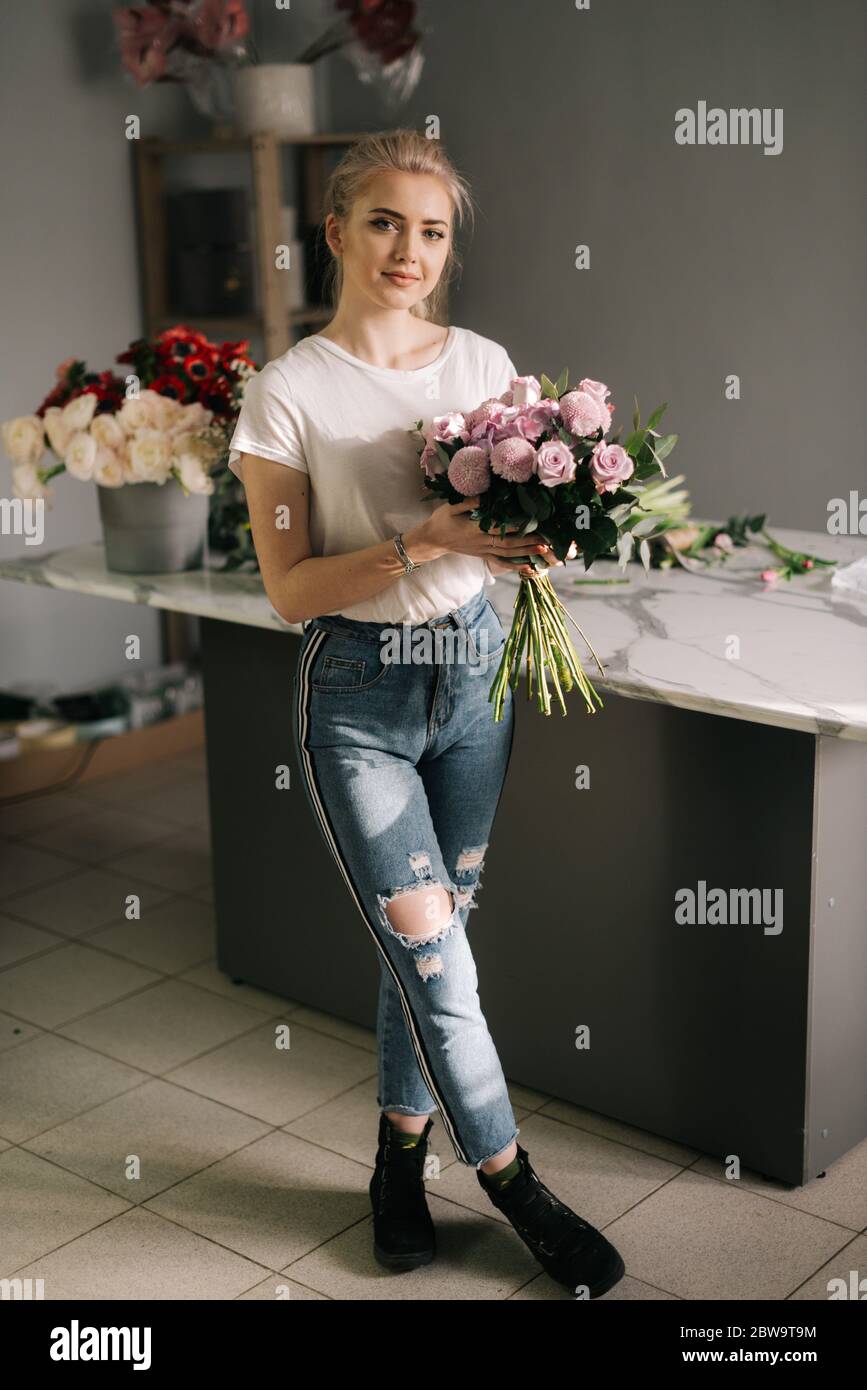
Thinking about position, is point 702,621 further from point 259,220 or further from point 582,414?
point 259,220

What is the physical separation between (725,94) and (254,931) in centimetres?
255

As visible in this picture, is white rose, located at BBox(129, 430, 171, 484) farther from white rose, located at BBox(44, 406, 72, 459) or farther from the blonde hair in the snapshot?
the blonde hair

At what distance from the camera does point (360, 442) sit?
2.04m

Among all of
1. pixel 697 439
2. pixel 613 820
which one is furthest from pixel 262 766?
pixel 697 439

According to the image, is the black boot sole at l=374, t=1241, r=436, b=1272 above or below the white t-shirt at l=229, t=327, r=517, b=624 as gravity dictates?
below

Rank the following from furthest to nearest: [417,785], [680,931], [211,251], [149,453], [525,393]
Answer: [211,251] < [149,453] < [680,931] < [417,785] < [525,393]

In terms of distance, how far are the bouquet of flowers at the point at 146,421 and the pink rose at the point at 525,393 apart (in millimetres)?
1099

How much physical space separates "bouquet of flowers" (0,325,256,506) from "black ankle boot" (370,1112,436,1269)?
135cm

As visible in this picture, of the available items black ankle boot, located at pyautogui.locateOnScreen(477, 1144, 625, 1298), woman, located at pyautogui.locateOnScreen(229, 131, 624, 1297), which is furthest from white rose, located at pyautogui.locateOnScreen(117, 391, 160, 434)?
black ankle boot, located at pyautogui.locateOnScreen(477, 1144, 625, 1298)

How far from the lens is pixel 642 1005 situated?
2592mm

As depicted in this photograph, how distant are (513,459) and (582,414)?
0.13m

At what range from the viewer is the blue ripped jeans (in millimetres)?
2094

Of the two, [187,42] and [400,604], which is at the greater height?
[187,42]

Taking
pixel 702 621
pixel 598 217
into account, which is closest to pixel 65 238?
pixel 598 217
